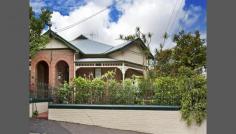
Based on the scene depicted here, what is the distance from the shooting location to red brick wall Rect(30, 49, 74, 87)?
724 cm

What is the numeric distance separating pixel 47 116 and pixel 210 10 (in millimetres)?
3585

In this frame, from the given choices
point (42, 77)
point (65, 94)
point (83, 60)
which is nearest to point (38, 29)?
point (42, 77)

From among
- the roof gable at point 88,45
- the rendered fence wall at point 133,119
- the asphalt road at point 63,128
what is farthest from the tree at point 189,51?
the asphalt road at point 63,128

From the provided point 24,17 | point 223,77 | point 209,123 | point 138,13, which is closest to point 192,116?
point 209,123

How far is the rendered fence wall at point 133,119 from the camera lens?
23.9ft

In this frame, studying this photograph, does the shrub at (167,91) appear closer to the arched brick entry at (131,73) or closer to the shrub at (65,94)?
the arched brick entry at (131,73)

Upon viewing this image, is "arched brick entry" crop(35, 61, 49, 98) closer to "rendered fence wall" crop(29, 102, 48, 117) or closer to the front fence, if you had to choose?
the front fence

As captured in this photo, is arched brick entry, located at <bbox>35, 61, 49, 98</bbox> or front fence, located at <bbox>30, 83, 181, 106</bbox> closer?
arched brick entry, located at <bbox>35, 61, 49, 98</bbox>

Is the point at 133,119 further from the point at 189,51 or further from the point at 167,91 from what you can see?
the point at 189,51

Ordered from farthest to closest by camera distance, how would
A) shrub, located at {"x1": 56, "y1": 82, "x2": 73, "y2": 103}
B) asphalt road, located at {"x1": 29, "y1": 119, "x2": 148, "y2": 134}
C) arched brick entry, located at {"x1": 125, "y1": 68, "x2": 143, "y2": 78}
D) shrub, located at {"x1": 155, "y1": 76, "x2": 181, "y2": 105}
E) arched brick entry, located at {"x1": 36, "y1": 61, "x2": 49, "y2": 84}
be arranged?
1. shrub, located at {"x1": 56, "y1": 82, "x2": 73, "y2": 103}
2. arched brick entry, located at {"x1": 125, "y1": 68, "x2": 143, "y2": 78}
3. shrub, located at {"x1": 155, "y1": 76, "x2": 181, "y2": 105}
4. arched brick entry, located at {"x1": 36, "y1": 61, "x2": 49, "y2": 84}
5. asphalt road, located at {"x1": 29, "y1": 119, "x2": 148, "y2": 134}

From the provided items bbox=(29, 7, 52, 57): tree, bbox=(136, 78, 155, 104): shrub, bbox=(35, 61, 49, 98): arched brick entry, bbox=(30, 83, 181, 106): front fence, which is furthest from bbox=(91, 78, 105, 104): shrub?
bbox=(29, 7, 52, 57): tree

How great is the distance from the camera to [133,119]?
7402 millimetres

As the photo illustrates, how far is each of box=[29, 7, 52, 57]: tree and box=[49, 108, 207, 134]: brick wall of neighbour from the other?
3.89ft

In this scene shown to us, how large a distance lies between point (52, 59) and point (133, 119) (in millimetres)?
1777
